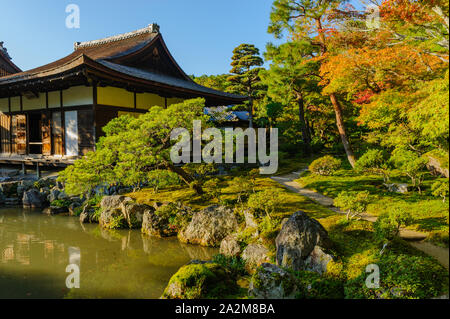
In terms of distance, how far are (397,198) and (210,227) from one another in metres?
4.48

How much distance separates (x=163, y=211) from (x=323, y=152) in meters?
13.1

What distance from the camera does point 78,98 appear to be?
12688 millimetres

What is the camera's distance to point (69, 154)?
13188mm

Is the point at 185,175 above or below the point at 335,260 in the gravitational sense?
above

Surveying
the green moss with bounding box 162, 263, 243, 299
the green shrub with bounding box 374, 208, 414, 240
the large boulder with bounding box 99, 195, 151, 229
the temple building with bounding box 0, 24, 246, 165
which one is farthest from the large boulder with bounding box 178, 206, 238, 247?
the temple building with bounding box 0, 24, 246, 165

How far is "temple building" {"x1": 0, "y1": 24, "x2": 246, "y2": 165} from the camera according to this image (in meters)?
11.6

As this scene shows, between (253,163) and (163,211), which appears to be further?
(253,163)

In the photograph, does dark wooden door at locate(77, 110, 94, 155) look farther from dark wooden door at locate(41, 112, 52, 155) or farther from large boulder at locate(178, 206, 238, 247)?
large boulder at locate(178, 206, 238, 247)
